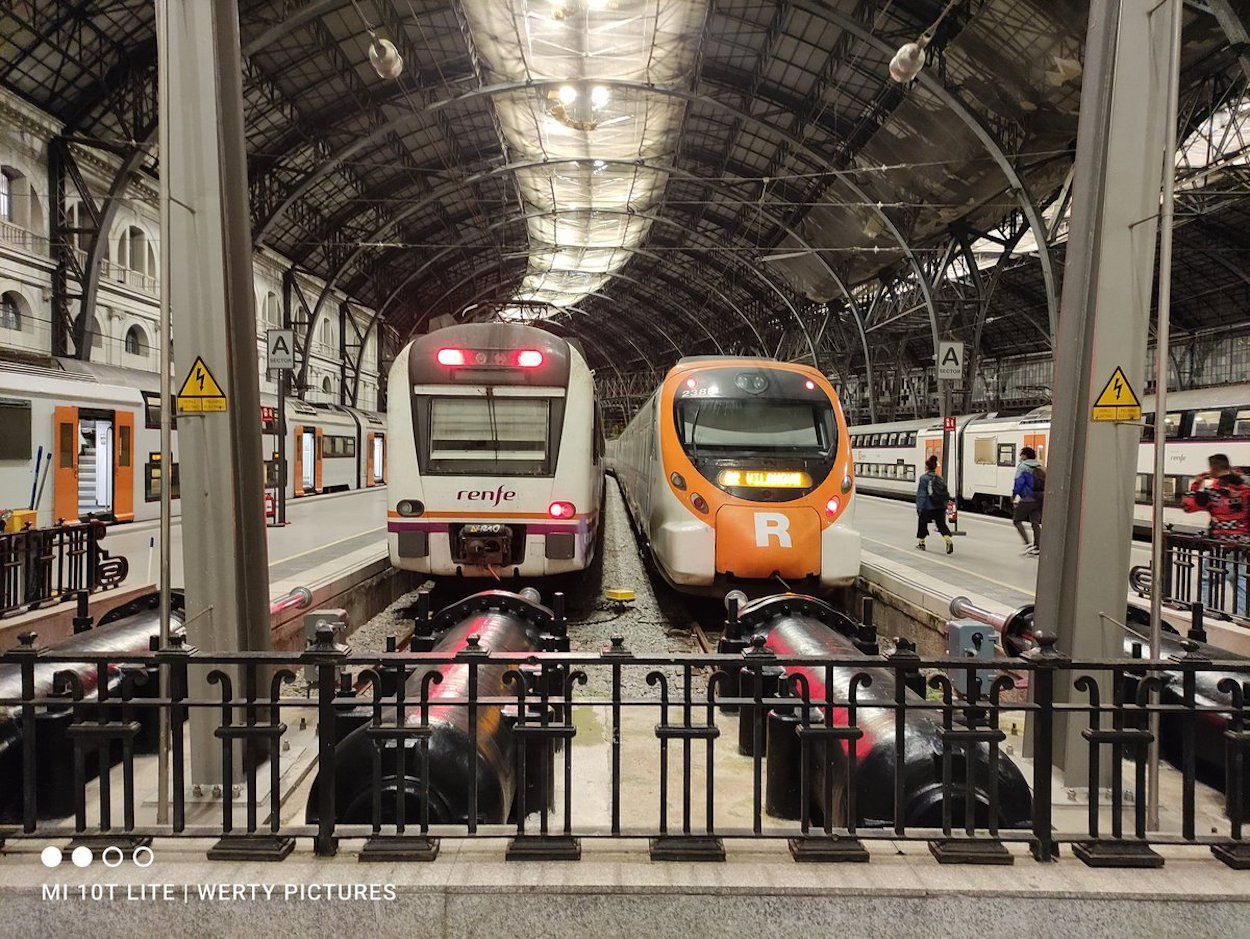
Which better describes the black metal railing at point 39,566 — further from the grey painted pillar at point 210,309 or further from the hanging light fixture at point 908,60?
the hanging light fixture at point 908,60

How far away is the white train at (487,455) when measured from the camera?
7.17 metres

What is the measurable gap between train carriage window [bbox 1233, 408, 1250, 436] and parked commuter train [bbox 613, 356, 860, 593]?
34.5 ft

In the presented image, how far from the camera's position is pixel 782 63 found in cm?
2059

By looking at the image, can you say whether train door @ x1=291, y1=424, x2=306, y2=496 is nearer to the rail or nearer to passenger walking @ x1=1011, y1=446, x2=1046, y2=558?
passenger walking @ x1=1011, y1=446, x2=1046, y2=558

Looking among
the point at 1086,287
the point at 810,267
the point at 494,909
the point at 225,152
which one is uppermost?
the point at 810,267

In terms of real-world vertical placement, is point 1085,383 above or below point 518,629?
above

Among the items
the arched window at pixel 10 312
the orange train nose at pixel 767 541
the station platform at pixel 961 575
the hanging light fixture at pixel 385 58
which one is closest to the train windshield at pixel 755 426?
the orange train nose at pixel 767 541

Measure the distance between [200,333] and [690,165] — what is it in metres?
28.6

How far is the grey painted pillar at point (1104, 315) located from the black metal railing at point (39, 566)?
6615mm

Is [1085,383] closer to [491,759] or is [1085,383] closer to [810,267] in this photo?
[491,759]

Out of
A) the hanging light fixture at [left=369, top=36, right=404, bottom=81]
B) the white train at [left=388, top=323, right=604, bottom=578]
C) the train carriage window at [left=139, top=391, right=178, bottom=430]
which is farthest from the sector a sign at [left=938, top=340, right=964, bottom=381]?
the train carriage window at [left=139, top=391, right=178, bottom=430]

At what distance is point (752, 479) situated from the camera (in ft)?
23.5

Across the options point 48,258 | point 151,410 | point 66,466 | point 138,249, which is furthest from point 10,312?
point 66,466

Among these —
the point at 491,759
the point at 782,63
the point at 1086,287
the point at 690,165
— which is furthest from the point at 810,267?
the point at 491,759
